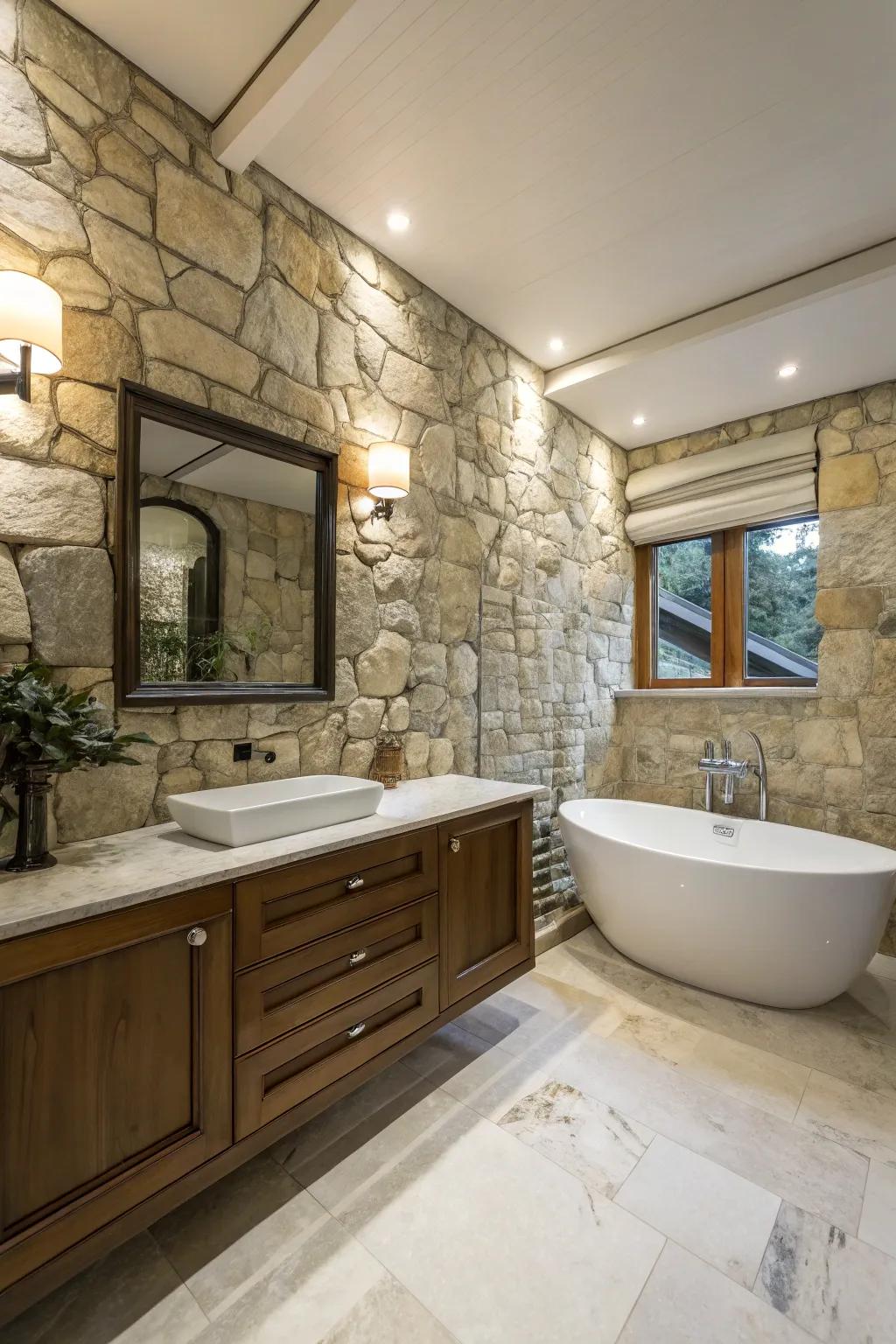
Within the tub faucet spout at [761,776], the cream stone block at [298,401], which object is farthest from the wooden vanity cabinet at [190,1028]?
the tub faucet spout at [761,776]

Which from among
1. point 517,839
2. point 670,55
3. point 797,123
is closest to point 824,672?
point 517,839

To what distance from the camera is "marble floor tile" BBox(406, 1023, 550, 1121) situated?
6.27ft

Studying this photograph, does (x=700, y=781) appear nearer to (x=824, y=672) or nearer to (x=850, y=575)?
(x=824, y=672)

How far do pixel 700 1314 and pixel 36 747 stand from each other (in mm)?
1855

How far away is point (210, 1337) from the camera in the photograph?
3.91ft

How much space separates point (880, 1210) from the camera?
152 centimetres

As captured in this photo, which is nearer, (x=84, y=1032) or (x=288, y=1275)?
(x=84, y=1032)

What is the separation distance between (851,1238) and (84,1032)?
1.83 m

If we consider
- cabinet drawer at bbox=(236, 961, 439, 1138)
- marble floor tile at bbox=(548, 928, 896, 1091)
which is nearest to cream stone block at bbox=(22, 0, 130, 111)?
cabinet drawer at bbox=(236, 961, 439, 1138)

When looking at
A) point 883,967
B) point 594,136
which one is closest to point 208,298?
point 594,136

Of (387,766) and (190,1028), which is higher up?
(387,766)

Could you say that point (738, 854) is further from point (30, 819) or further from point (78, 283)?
point (78, 283)

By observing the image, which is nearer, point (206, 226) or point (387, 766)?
point (206, 226)

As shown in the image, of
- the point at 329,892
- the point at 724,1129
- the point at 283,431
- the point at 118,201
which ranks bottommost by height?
the point at 724,1129
